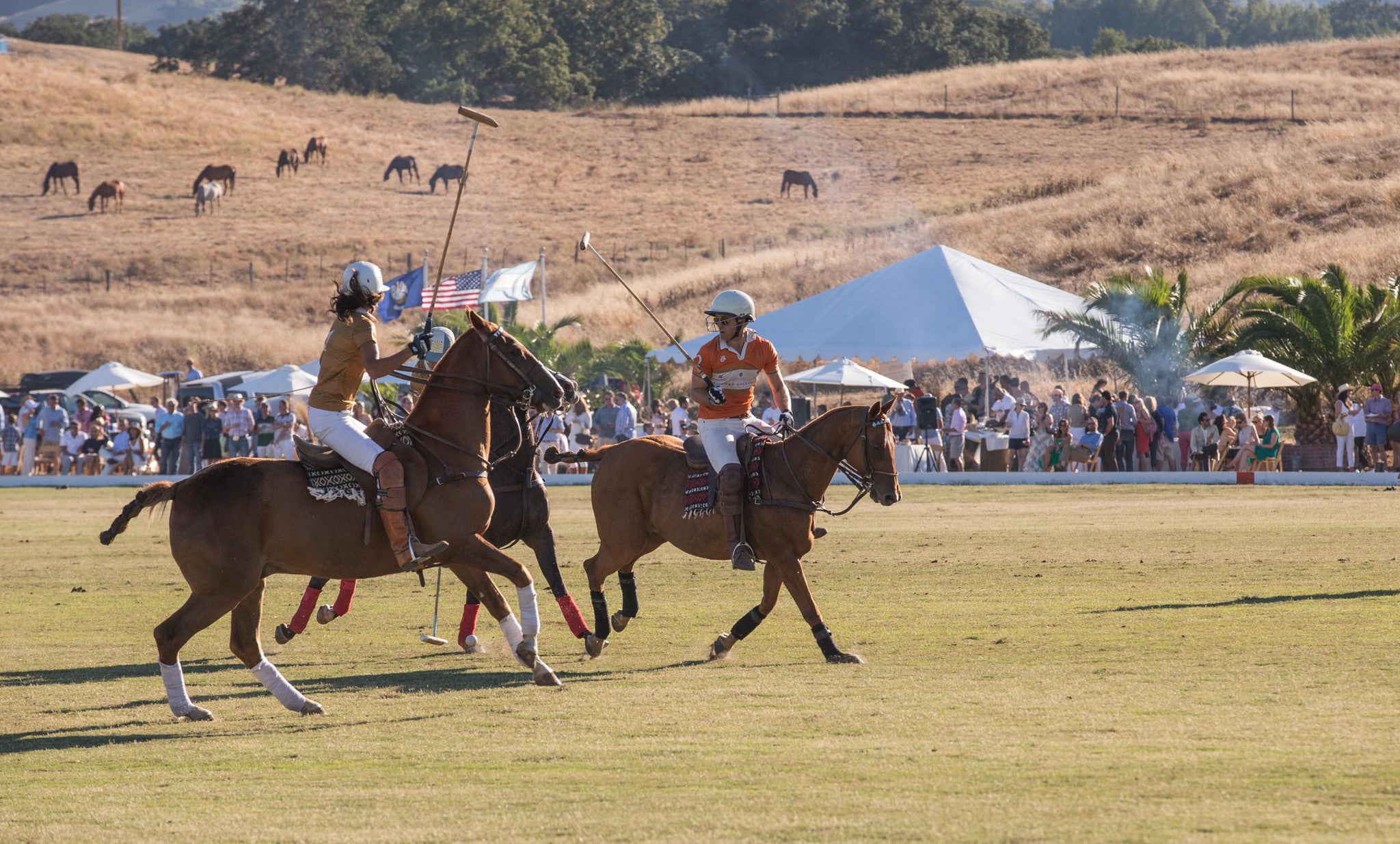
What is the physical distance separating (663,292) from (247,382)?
23.5 m

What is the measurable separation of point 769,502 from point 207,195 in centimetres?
6987

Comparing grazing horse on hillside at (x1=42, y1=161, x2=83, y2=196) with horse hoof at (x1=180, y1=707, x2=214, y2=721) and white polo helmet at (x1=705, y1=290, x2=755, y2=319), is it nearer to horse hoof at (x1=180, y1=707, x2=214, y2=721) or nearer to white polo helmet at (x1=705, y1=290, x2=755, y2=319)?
white polo helmet at (x1=705, y1=290, x2=755, y2=319)

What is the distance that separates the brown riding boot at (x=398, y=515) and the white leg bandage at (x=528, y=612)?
59cm

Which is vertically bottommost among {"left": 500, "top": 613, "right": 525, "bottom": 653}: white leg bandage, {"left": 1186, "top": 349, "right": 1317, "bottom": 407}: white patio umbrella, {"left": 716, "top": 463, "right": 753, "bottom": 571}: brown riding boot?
{"left": 500, "top": 613, "right": 525, "bottom": 653}: white leg bandage

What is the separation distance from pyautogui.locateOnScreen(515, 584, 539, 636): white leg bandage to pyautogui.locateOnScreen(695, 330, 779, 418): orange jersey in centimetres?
219

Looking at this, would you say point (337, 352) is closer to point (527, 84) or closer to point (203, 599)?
point (203, 599)

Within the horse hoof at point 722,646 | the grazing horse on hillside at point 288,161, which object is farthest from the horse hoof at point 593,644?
the grazing horse on hillside at point 288,161

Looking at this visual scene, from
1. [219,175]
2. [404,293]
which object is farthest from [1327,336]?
[219,175]

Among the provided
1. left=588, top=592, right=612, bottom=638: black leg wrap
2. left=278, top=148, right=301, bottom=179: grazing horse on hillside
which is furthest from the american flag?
left=278, top=148, right=301, bottom=179: grazing horse on hillside

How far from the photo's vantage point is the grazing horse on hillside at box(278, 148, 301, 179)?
80.6 meters

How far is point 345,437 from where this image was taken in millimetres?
9406

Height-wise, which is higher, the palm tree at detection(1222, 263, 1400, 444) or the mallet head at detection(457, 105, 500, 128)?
the mallet head at detection(457, 105, 500, 128)

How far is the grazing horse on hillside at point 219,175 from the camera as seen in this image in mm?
76281

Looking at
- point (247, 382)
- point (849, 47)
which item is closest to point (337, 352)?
point (247, 382)
